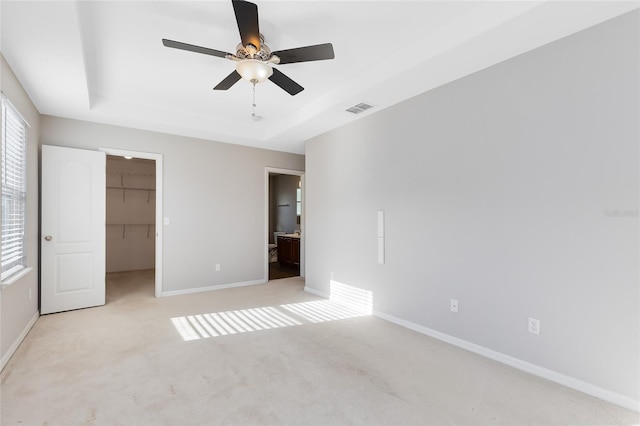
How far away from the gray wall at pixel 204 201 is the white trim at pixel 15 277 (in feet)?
5.59

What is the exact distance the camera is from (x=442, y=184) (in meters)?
3.01

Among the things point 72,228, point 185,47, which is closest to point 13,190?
point 72,228

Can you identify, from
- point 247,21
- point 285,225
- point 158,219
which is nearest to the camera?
point 247,21

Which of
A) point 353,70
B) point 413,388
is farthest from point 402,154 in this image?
point 413,388

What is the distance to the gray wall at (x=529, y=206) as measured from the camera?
198 centimetres

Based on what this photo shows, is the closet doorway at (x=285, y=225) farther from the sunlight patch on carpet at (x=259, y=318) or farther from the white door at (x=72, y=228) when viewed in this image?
the white door at (x=72, y=228)

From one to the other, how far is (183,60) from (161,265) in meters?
3.03

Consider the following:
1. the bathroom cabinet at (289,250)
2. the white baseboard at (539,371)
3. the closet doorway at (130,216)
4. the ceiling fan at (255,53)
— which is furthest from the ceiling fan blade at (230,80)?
the closet doorway at (130,216)

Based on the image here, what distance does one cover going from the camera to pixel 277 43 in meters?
2.66

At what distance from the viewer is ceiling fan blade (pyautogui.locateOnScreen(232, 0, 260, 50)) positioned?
1.84 m

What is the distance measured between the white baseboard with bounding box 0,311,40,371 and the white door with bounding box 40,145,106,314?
1.15 ft

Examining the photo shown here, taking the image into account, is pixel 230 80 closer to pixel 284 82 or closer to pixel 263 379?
pixel 284 82

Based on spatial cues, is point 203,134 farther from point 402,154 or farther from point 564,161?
point 564,161

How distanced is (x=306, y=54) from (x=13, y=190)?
298 cm
